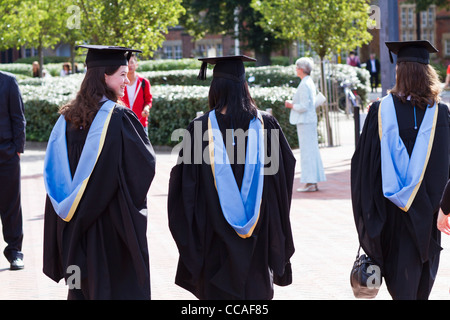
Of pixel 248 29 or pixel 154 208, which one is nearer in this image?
pixel 154 208

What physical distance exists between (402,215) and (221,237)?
104cm

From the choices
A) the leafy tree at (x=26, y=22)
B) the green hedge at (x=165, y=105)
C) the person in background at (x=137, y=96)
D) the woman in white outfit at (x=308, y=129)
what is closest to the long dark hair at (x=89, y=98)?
the person in background at (x=137, y=96)

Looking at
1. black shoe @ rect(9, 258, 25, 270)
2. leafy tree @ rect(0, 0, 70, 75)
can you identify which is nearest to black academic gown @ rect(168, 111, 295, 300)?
black shoe @ rect(9, 258, 25, 270)

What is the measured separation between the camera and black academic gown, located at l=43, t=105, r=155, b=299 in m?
4.40

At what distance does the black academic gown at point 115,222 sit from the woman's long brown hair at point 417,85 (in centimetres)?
152

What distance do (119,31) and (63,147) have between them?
41.7ft

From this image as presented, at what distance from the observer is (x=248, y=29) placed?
38094 millimetres

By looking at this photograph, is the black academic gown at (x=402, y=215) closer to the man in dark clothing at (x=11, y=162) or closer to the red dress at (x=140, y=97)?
the man in dark clothing at (x=11, y=162)

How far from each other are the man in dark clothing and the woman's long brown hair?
10.8 ft

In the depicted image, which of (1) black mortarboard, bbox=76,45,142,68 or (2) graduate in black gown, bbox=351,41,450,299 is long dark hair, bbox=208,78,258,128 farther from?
(2) graduate in black gown, bbox=351,41,450,299

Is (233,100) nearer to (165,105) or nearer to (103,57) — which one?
(103,57)
